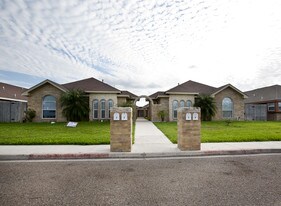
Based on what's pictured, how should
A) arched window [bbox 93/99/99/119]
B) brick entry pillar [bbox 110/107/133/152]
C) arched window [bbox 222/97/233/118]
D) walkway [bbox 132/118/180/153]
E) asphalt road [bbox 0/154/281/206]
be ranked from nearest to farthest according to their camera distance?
1. asphalt road [bbox 0/154/281/206]
2. brick entry pillar [bbox 110/107/133/152]
3. walkway [bbox 132/118/180/153]
4. arched window [bbox 93/99/99/119]
5. arched window [bbox 222/97/233/118]

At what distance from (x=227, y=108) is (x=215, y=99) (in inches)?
83.9

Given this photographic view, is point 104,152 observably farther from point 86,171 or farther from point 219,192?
point 219,192

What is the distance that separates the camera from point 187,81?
30.4 m

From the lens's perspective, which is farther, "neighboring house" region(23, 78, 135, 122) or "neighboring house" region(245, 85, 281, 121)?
"neighboring house" region(245, 85, 281, 121)

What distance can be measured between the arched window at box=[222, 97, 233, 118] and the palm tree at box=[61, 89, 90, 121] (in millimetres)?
17848

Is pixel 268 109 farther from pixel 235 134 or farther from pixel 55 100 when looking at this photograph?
pixel 55 100

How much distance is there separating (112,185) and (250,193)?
2.75 meters

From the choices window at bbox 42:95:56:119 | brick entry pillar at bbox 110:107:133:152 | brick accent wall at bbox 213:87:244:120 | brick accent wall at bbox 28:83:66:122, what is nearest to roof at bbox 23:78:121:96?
brick accent wall at bbox 28:83:66:122

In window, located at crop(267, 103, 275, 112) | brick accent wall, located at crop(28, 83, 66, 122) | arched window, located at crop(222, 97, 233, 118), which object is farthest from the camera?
window, located at crop(267, 103, 275, 112)

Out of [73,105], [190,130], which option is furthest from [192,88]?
[190,130]

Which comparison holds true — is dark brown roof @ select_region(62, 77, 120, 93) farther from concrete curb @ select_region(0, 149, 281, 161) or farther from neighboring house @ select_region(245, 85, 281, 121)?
neighboring house @ select_region(245, 85, 281, 121)

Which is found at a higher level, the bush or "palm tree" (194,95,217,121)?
"palm tree" (194,95,217,121)

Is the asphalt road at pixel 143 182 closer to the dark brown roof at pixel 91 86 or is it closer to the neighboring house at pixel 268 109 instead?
the dark brown roof at pixel 91 86

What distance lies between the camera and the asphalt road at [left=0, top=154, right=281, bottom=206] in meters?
3.53
